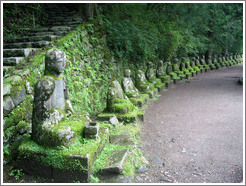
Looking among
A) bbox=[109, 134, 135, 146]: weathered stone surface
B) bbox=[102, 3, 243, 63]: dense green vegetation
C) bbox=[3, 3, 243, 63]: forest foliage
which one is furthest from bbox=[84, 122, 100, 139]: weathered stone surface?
bbox=[102, 3, 243, 63]: dense green vegetation

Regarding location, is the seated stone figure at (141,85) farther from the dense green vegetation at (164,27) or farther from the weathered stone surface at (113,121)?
the weathered stone surface at (113,121)

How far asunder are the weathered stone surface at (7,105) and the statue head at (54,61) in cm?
118

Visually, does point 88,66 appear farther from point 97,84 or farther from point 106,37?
point 106,37

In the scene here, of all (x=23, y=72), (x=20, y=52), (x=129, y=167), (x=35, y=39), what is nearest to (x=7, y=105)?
(x=23, y=72)

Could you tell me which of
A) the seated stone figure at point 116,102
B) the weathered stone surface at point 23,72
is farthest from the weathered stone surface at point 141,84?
the weathered stone surface at point 23,72

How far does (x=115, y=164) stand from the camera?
10.4 ft

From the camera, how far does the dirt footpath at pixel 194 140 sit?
137 inches

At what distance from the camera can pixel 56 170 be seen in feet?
9.74

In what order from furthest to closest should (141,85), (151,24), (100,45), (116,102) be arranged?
(151,24) < (100,45) < (141,85) < (116,102)

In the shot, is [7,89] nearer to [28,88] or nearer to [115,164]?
[28,88]

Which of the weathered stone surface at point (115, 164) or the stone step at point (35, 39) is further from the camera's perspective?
the stone step at point (35, 39)

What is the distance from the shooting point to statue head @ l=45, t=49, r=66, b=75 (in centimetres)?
302

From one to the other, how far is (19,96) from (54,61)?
4.74 ft

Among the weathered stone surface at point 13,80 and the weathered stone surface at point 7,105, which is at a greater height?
the weathered stone surface at point 13,80
